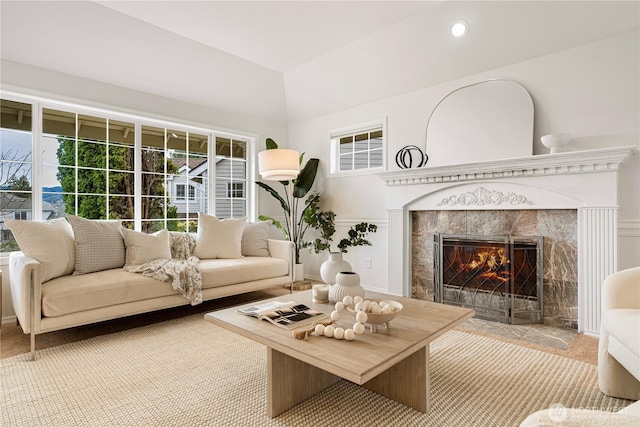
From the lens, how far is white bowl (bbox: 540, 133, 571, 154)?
9.45 ft

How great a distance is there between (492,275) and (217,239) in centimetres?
288

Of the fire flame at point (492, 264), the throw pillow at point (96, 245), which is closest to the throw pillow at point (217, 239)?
the throw pillow at point (96, 245)

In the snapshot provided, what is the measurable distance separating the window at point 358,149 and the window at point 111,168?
4.44 feet

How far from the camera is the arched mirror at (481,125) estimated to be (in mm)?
3189

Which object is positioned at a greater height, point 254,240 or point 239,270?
point 254,240

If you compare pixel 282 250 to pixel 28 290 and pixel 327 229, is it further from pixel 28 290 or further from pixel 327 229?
pixel 28 290

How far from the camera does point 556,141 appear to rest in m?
2.90

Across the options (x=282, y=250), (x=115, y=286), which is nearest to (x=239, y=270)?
(x=282, y=250)

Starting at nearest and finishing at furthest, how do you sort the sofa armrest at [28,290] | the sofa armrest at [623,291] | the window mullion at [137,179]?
the sofa armrest at [623,291]
the sofa armrest at [28,290]
the window mullion at [137,179]

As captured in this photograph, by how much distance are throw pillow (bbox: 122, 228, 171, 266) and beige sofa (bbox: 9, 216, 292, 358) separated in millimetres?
157

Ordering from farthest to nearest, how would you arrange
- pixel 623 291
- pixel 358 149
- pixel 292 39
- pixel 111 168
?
pixel 358 149, pixel 111 168, pixel 292 39, pixel 623 291

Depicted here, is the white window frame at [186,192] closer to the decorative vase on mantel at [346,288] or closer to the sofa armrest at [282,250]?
the sofa armrest at [282,250]

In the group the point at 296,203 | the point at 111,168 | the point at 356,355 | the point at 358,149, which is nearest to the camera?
the point at 356,355

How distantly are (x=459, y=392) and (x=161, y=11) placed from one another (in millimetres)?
3803
